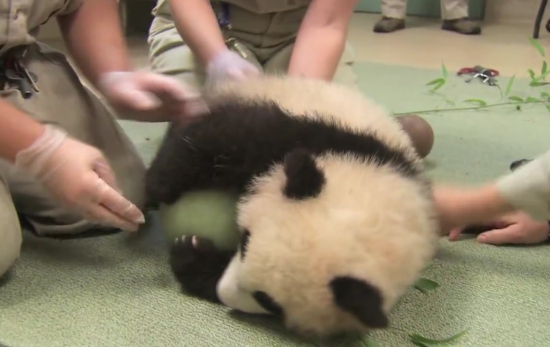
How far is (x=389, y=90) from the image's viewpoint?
6.45 ft

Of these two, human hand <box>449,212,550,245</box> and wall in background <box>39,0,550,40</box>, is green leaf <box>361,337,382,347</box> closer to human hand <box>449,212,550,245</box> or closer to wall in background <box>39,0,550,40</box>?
human hand <box>449,212,550,245</box>

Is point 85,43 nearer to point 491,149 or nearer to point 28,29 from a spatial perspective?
point 28,29

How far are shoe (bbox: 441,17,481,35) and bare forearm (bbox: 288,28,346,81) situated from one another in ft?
7.05

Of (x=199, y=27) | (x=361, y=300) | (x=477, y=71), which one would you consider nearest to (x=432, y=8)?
(x=477, y=71)

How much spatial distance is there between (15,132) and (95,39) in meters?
0.35

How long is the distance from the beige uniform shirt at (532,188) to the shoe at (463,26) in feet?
8.03

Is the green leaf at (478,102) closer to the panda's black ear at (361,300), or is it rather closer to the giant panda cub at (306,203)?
the giant panda cub at (306,203)

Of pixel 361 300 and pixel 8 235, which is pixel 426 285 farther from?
pixel 8 235

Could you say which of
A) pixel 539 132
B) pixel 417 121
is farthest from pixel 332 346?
pixel 539 132

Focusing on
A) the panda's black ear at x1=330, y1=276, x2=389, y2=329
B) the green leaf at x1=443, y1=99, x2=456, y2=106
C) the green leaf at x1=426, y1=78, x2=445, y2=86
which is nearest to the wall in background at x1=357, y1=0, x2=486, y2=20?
the green leaf at x1=426, y1=78, x2=445, y2=86

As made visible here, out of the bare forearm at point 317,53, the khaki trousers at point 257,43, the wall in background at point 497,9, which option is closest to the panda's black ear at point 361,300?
the bare forearm at point 317,53

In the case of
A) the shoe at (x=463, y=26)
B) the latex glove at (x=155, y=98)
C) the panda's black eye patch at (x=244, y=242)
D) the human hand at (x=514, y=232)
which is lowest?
the shoe at (x=463, y=26)

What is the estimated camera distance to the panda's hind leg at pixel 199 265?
0.81m

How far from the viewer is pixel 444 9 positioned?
10.6 ft
